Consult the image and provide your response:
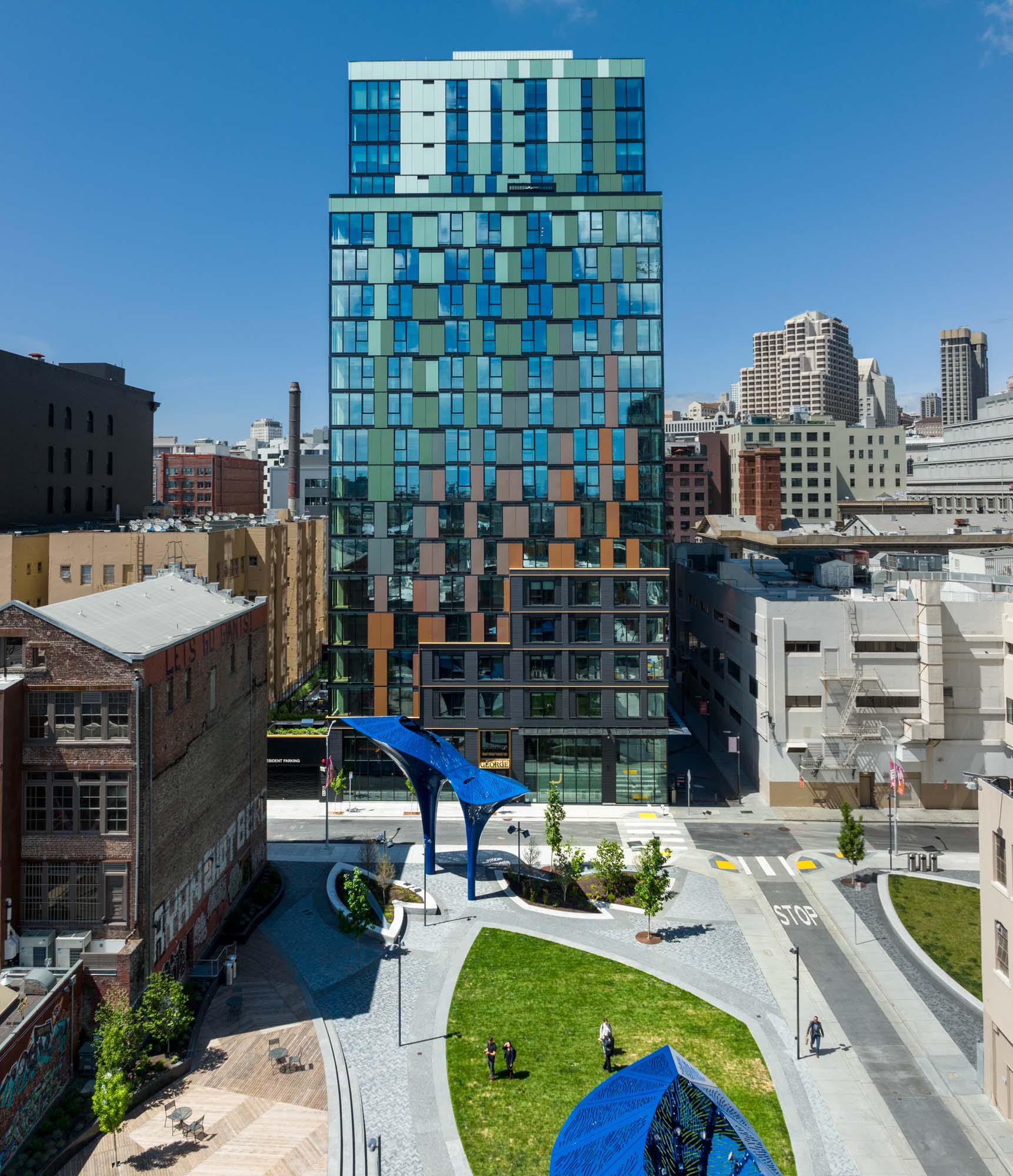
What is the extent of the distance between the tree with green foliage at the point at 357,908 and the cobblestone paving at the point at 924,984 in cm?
2414

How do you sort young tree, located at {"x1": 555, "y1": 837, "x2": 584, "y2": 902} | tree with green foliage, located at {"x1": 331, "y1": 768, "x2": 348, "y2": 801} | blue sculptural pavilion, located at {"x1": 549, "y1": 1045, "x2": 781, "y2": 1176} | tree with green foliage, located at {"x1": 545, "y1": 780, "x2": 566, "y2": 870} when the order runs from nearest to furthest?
blue sculptural pavilion, located at {"x1": 549, "y1": 1045, "x2": 781, "y2": 1176}
young tree, located at {"x1": 555, "y1": 837, "x2": 584, "y2": 902}
tree with green foliage, located at {"x1": 545, "y1": 780, "x2": 566, "y2": 870}
tree with green foliage, located at {"x1": 331, "y1": 768, "x2": 348, "y2": 801}

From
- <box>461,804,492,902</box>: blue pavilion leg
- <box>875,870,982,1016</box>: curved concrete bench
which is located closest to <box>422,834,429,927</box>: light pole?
<box>461,804,492,902</box>: blue pavilion leg

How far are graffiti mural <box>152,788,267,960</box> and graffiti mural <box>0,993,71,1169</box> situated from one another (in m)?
4.57

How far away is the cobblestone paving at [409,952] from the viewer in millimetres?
32531

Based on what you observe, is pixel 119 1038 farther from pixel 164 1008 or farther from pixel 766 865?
pixel 766 865

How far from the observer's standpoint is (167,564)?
69.9 metres

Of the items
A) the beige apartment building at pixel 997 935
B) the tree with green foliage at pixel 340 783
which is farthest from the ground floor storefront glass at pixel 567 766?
the beige apartment building at pixel 997 935

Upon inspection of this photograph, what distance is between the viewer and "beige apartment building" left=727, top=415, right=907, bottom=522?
196m

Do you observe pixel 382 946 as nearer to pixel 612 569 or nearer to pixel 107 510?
pixel 612 569

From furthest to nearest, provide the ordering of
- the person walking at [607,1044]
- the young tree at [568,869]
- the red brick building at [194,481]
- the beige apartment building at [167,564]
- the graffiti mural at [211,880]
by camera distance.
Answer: the red brick building at [194,481] → the beige apartment building at [167,564] → the young tree at [568,869] → the graffiti mural at [211,880] → the person walking at [607,1044]

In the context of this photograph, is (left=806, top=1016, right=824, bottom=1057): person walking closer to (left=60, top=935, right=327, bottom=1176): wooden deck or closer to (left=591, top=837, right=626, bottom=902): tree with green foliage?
(left=591, top=837, right=626, bottom=902): tree with green foliage

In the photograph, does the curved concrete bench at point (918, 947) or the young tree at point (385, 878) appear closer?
the curved concrete bench at point (918, 947)

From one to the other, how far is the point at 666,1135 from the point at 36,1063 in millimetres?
20878

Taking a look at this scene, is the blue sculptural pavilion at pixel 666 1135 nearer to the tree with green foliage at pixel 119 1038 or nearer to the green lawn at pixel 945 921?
the tree with green foliage at pixel 119 1038
